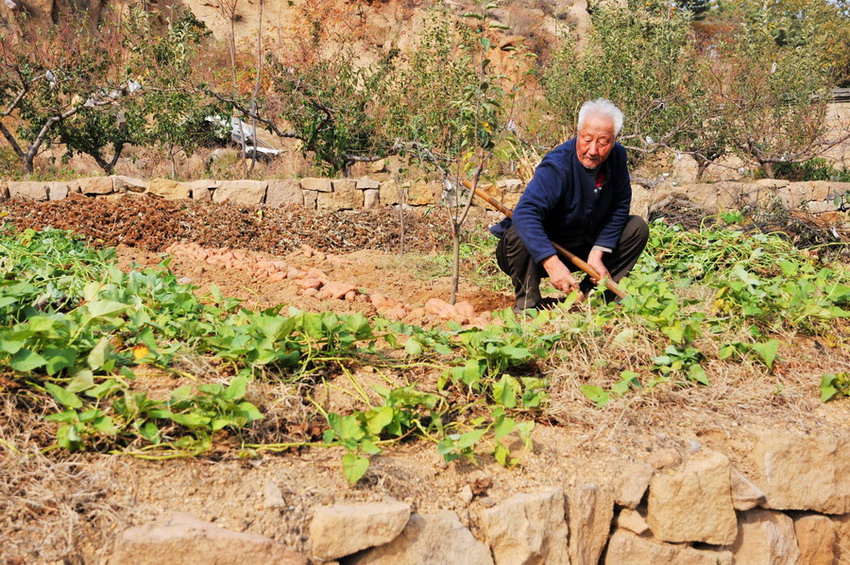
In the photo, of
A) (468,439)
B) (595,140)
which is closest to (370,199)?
(595,140)

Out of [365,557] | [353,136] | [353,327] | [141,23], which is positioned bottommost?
[365,557]

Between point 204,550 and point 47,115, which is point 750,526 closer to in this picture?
point 204,550

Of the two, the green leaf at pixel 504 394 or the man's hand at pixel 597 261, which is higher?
the man's hand at pixel 597 261

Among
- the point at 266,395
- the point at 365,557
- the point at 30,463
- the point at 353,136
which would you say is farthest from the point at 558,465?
the point at 353,136

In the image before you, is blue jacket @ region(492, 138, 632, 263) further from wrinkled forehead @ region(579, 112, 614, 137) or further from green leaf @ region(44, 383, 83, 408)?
green leaf @ region(44, 383, 83, 408)

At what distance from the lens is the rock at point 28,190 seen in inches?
309

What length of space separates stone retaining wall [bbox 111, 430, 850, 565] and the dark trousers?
4.77ft

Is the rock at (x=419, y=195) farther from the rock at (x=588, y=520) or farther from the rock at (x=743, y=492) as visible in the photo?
the rock at (x=588, y=520)

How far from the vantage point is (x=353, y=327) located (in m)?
2.69

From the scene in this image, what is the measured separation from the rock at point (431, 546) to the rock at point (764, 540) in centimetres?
108

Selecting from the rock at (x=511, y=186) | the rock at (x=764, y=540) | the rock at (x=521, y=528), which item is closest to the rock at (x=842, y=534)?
the rock at (x=764, y=540)

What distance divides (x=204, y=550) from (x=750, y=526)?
193 centimetres

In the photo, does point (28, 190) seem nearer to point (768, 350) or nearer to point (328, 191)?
point (328, 191)

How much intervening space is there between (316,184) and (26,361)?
21.2ft
